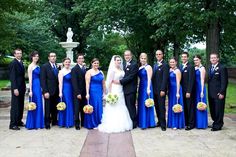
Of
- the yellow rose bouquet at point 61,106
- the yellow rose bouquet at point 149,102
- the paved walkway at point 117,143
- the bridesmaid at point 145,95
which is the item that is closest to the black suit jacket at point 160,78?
the bridesmaid at point 145,95

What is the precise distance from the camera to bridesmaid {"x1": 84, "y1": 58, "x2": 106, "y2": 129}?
12.1 m

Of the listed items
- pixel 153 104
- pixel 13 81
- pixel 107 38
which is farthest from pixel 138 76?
pixel 107 38

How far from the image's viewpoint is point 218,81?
38.8 feet

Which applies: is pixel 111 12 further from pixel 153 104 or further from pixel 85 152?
pixel 85 152

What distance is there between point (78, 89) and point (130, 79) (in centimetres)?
143

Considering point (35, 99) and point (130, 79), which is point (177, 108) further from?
point (35, 99)

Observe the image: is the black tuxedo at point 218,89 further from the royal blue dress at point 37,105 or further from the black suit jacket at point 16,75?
the black suit jacket at point 16,75

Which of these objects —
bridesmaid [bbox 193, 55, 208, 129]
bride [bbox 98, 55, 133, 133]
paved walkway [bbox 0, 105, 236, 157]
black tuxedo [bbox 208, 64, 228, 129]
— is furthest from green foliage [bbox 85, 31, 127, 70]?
paved walkway [bbox 0, 105, 236, 157]

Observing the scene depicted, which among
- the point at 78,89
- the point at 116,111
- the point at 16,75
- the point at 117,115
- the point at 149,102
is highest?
the point at 16,75

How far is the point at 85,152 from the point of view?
9.10 m

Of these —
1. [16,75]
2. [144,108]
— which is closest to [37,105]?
[16,75]

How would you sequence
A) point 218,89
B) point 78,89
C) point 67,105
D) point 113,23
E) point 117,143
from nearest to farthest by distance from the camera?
point 117,143 < point 218,89 < point 78,89 < point 67,105 < point 113,23

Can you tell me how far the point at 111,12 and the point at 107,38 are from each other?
73.7ft

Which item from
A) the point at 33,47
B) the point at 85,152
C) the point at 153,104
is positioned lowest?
the point at 85,152
